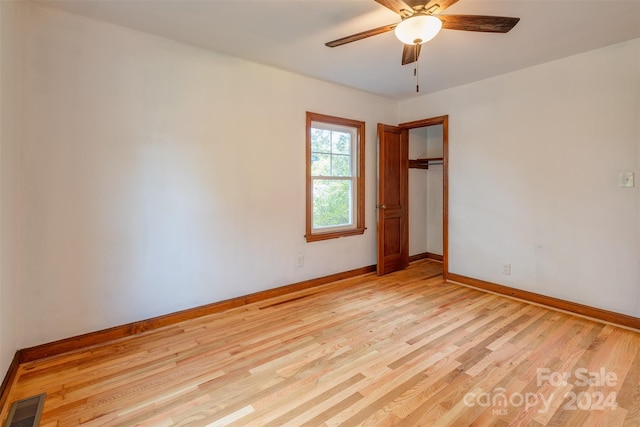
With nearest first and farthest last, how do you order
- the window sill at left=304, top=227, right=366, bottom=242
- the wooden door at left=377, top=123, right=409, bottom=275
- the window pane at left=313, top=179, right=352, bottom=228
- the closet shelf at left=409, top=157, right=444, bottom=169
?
the window sill at left=304, top=227, right=366, bottom=242 < the window pane at left=313, top=179, right=352, bottom=228 < the wooden door at left=377, top=123, right=409, bottom=275 < the closet shelf at left=409, top=157, right=444, bottom=169

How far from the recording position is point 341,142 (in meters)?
4.13

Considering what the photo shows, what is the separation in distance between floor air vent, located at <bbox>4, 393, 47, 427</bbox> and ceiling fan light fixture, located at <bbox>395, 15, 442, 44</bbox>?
3.04 m

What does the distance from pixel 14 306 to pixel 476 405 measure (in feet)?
9.85

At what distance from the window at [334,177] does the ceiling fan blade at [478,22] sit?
6.40ft

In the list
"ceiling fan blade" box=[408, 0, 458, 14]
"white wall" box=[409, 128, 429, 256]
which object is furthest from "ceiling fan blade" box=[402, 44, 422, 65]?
A: "white wall" box=[409, 128, 429, 256]

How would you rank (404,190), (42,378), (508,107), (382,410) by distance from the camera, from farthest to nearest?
(404,190), (508,107), (42,378), (382,410)

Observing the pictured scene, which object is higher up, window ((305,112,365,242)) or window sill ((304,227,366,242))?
window ((305,112,365,242))

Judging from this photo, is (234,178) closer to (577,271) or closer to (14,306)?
(14,306)

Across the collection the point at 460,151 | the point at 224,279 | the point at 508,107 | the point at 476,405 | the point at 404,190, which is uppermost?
the point at 508,107

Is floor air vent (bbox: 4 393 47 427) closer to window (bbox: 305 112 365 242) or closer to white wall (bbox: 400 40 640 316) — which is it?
window (bbox: 305 112 365 242)

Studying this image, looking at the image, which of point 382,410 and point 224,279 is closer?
point 382,410

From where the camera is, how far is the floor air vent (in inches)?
64.1

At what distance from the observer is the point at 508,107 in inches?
137

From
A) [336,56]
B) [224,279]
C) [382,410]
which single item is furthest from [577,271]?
[224,279]
